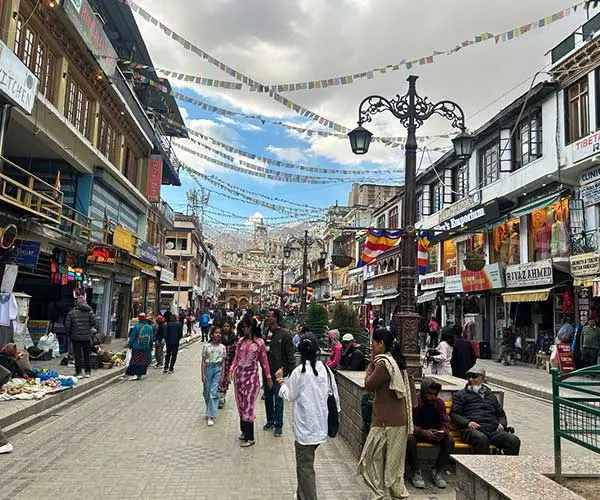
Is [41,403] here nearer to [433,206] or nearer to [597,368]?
[597,368]

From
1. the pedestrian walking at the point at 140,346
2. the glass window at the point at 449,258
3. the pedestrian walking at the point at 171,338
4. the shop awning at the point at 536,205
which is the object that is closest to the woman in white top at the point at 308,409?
the pedestrian walking at the point at 140,346

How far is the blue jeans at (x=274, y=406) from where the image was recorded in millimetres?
8227

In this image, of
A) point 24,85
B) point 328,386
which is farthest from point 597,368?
point 24,85

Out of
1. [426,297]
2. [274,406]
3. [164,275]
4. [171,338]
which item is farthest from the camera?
[164,275]

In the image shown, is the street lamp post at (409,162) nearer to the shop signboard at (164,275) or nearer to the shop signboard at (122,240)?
the shop signboard at (122,240)

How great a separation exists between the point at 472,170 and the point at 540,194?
19.7 ft

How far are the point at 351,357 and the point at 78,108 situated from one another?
1490 centimetres

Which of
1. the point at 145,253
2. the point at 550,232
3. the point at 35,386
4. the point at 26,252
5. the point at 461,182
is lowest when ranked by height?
the point at 35,386

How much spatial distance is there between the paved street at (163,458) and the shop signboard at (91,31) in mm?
11627

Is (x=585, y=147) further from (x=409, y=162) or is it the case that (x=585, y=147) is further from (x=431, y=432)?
(x=431, y=432)

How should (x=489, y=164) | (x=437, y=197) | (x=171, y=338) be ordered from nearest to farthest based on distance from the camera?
(x=171, y=338), (x=489, y=164), (x=437, y=197)

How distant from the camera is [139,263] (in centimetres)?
2650

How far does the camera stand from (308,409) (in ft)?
16.5

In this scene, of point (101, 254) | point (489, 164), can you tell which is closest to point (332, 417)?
point (101, 254)
